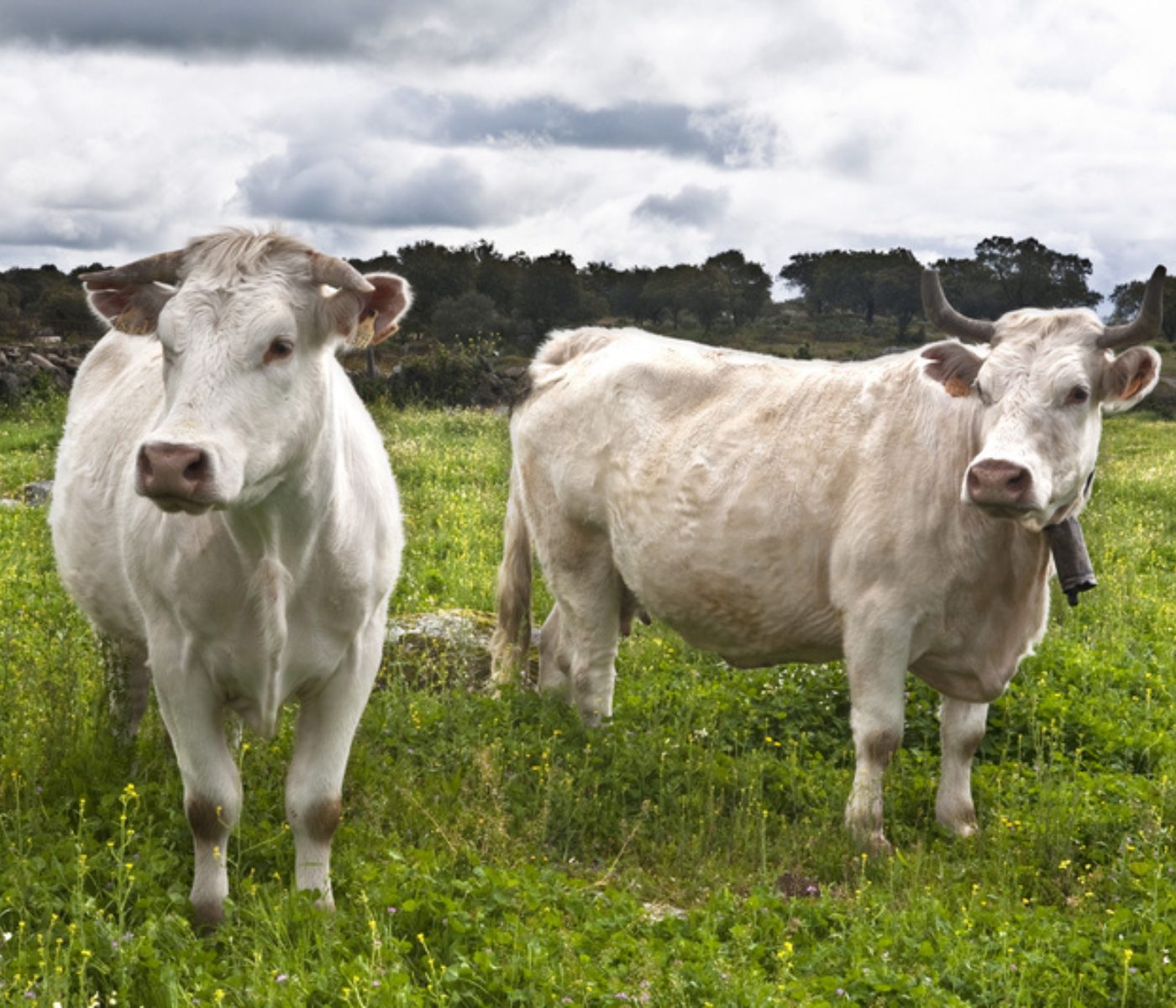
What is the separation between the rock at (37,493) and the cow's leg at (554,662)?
8164 millimetres

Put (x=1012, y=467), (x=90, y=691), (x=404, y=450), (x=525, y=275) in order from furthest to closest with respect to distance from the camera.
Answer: (x=525, y=275), (x=404, y=450), (x=90, y=691), (x=1012, y=467)

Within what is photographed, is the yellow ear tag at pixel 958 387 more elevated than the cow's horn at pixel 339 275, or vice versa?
the cow's horn at pixel 339 275

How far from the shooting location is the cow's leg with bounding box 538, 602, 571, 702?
327 inches

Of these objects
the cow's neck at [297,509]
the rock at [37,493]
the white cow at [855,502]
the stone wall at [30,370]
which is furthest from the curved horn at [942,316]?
the stone wall at [30,370]

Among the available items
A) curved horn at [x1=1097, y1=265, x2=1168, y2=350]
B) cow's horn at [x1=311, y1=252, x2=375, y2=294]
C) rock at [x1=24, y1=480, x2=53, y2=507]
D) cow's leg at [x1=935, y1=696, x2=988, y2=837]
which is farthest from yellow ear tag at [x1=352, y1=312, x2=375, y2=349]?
rock at [x1=24, y1=480, x2=53, y2=507]

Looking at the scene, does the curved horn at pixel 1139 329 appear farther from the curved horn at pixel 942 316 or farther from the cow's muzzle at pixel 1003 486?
the cow's muzzle at pixel 1003 486

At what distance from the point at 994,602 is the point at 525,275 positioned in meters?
70.6

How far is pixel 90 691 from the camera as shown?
24.3 ft

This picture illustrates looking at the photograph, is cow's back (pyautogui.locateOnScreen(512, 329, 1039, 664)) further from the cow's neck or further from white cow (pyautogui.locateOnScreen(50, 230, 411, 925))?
the cow's neck

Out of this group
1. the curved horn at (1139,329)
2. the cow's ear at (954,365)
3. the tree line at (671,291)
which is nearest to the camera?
the curved horn at (1139,329)

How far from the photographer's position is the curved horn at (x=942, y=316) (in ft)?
21.4

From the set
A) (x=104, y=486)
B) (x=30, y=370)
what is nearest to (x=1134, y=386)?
(x=104, y=486)

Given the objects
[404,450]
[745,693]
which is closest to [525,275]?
[404,450]

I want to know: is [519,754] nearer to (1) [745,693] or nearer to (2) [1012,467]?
(1) [745,693]
